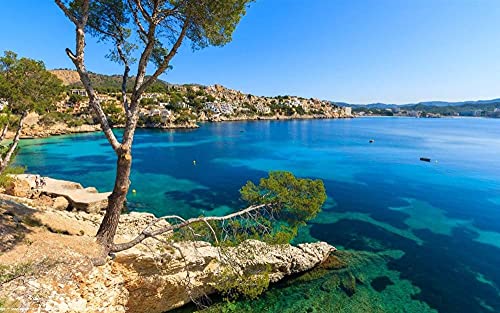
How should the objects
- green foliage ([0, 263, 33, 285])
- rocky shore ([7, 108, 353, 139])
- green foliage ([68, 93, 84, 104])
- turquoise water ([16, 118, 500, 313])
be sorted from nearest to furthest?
green foliage ([0, 263, 33, 285]), turquoise water ([16, 118, 500, 313]), rocky shore ([7, 108, 353, 139]), green foliage ([68, 93, 84, 104])

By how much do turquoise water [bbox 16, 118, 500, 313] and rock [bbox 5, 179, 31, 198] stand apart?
6169 mm

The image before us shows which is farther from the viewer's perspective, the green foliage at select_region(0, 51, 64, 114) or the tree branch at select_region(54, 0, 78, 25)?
the green foliage at select_region(0, 51, 64, 114)

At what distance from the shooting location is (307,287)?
10.6m

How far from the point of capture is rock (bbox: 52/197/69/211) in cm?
1523

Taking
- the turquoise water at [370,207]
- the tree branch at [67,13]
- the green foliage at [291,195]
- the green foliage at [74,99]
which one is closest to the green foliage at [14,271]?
the tree branch at [67,13]

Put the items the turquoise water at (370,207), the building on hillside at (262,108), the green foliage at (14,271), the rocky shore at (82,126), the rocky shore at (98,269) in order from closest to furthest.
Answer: the green foliage at (14,271) → the rocky shore at (98,269) → the turquoise water at (370,207) → the rocky shore at (82,126) → the building on hillside at (262,108)

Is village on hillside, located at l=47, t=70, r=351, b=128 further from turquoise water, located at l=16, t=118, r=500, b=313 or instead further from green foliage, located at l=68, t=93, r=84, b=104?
turquoise water, located at l=16, t=118, r=500, b=313

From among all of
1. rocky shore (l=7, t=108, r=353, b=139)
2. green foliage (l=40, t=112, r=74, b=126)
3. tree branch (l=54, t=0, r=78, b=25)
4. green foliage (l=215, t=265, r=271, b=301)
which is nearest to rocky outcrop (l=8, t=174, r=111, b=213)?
green foliage (l=40, t=112, r=74, b=126)

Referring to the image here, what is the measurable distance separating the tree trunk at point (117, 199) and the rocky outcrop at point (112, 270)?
35 centimetres

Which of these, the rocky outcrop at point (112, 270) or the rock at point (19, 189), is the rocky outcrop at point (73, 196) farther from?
the rocky outcrop at point (112, 270)

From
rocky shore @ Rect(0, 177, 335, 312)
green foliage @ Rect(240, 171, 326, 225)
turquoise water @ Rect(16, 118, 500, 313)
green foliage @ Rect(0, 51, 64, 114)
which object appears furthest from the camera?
green foliage @ Rect(0, 51, 64, 114)

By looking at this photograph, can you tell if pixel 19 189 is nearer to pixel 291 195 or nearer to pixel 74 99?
pixel 291 195

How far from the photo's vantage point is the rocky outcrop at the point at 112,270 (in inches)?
230

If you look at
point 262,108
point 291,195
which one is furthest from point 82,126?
point 262,108
